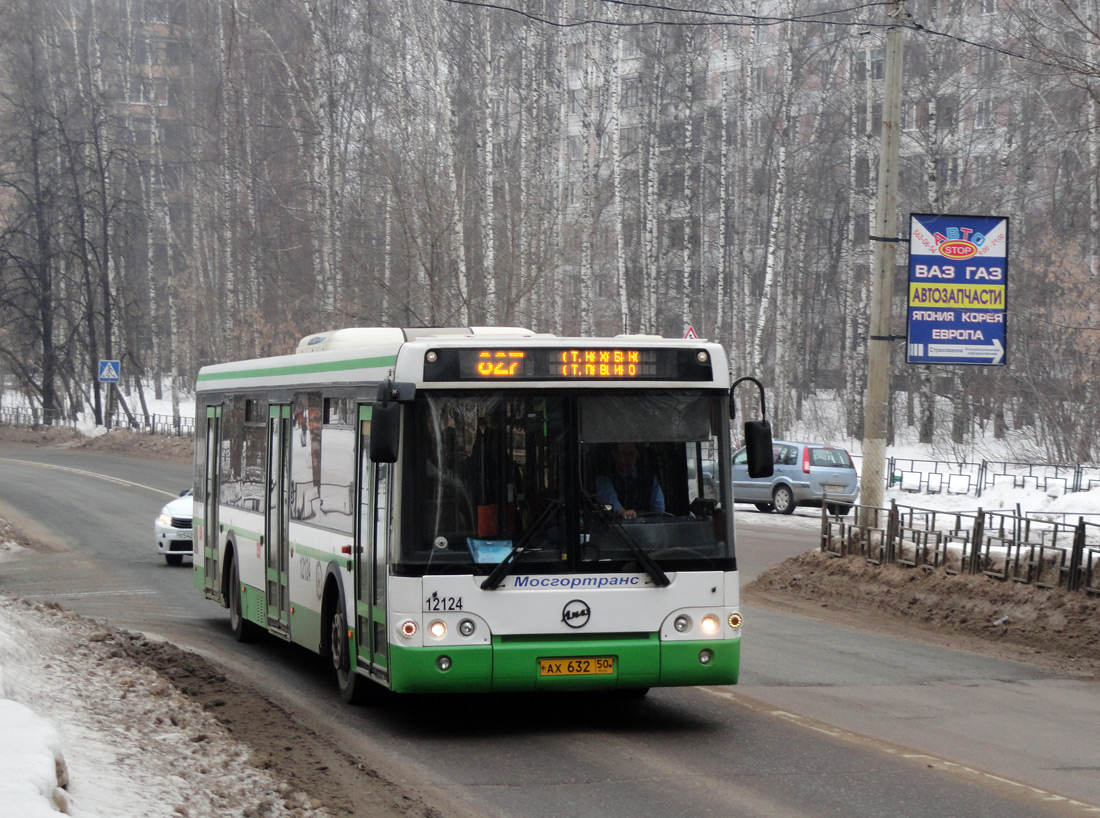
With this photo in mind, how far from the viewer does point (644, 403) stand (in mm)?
9508

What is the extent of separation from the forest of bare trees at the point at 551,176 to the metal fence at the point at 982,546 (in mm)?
18934

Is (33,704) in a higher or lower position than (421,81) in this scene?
lower

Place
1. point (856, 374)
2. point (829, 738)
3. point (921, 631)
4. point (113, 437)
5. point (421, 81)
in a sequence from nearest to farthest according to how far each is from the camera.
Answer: point (829, 738) < point (921, 631) < point (421, 81) < point (856, 374) < point (113, 437)

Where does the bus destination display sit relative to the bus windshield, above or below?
above

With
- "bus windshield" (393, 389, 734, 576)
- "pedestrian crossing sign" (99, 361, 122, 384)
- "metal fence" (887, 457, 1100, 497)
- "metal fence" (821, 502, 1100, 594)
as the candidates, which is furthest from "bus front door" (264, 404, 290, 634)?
"pedestrian crossing sign" (99, 361, 122, 384)

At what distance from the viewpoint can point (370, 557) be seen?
31.3ft

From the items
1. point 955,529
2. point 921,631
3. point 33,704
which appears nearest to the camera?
point 33,704

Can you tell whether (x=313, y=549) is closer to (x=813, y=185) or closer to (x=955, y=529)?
(x=955, y=529)

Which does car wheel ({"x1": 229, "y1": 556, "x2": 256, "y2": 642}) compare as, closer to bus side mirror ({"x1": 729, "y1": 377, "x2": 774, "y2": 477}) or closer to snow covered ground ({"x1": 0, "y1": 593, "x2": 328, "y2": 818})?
snow covered ground ({"x1": 0, "y1": 593, "x2": 328, "y2": 818})

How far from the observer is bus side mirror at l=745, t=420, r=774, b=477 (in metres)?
9.42

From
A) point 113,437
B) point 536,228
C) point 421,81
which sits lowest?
point 113,437

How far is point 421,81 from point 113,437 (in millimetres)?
20299

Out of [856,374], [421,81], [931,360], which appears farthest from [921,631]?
[856,374]

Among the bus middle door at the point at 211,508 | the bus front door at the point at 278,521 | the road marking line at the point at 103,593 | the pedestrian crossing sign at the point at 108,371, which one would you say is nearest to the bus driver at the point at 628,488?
the bus front door at the point at 278,521
